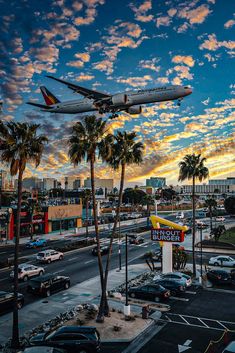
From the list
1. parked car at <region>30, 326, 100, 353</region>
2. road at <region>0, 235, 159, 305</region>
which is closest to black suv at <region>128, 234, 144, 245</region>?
road at <region>0, 235, 159, 305</region>

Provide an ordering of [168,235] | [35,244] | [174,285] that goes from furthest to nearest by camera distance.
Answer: [35,244], [168,235], [174,285]

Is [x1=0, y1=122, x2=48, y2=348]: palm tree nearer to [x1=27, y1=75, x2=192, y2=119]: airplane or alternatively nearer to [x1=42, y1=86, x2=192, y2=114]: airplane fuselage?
[x1=27, y1=75, x2=192, y2=119]: airplane

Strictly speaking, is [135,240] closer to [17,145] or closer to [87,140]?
[87,140]

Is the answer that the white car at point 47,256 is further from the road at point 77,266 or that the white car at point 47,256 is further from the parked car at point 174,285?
the parked car at point 174,285

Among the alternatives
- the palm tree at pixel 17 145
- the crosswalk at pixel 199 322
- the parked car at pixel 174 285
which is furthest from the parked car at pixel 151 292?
the palm tree at pixel 17 145

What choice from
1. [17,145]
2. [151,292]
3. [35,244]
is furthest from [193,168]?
[35,244]
